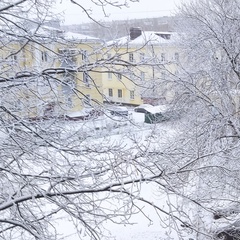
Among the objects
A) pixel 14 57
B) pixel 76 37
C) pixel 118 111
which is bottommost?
pixel 118 111

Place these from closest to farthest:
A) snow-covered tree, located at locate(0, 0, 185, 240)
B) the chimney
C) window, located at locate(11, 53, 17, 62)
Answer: snow-covered tree, located at locate(0, 0, 185, 240), window, located at locate(11, 53, 17, 62), the chimney

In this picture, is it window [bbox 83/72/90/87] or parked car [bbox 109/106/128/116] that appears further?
parked car [bbox 109/106/128/116]

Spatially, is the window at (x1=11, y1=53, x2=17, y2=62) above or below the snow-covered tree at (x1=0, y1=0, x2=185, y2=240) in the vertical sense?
above

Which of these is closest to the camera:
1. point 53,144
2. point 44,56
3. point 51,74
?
point 51,74

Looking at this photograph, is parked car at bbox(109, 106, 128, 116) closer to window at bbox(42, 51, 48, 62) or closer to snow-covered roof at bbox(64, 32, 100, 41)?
snow-covered roof at bbox(64, 32, 100, 41)

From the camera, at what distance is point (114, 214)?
2809 millimetres

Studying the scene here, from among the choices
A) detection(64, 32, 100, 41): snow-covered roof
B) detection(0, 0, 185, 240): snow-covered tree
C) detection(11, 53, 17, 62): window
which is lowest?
detection(0, 0, 185, 240): snow-covered tree

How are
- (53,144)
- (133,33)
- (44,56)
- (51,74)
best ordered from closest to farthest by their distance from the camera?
(51,74) → (53,144) → (44,56) → (133,33)

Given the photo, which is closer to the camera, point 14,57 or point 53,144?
point 53,144

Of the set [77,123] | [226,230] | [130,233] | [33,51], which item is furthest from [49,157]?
[130,233]

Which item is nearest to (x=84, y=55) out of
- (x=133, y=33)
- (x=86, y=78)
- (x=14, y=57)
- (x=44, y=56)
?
(x=86, y=78)

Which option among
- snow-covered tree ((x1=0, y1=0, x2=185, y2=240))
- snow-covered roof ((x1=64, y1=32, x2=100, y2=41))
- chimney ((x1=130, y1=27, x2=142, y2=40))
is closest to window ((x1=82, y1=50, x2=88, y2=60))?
snow-covered tree ((x1=0, y1=0, x2=185, y2=240))

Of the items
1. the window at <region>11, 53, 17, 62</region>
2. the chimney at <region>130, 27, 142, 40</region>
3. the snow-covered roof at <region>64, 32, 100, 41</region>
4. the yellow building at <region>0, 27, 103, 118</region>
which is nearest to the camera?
the yellow building at <region>0, 27, 103, 118</region>

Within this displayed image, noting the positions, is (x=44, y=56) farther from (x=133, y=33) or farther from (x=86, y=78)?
(x=133, y=33)
